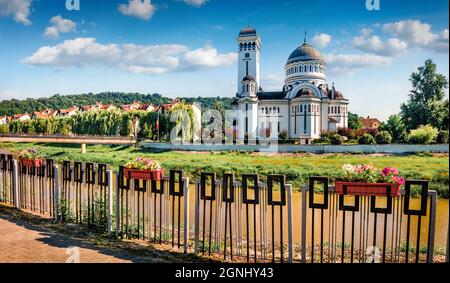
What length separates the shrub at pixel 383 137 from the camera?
599 inches

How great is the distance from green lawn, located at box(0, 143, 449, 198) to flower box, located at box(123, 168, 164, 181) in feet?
25.4

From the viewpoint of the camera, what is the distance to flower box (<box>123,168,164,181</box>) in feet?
12.8

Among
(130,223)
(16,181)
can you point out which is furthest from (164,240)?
(16,181)

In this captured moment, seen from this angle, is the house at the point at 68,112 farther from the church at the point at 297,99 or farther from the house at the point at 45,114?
the church at the point at 297,99

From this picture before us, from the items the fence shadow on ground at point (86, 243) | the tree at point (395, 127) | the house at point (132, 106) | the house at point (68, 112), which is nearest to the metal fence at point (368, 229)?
the fence shadow on ground at point (86, 243)

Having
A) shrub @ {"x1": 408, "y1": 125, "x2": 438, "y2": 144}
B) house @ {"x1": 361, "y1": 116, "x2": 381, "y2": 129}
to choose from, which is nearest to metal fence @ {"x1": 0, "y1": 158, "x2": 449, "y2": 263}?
shrub @ {"x1": 408, "y1": 125, "x2": 438, "y2": 144}

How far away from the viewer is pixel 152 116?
24.2 m

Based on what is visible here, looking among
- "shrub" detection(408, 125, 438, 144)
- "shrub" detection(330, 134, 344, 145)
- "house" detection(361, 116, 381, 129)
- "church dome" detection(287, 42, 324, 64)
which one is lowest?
"shrub" detection(330, 134, 344, 145)

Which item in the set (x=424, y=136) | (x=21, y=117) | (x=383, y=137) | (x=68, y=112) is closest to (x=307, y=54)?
(x=383, y=137)

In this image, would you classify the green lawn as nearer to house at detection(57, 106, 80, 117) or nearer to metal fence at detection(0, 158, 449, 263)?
metal fence at detection(0, 158, 449, 263)

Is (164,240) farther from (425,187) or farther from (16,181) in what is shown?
(16,181)

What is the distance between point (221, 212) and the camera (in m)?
4.80

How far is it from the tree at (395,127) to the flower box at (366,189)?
44.1ft
